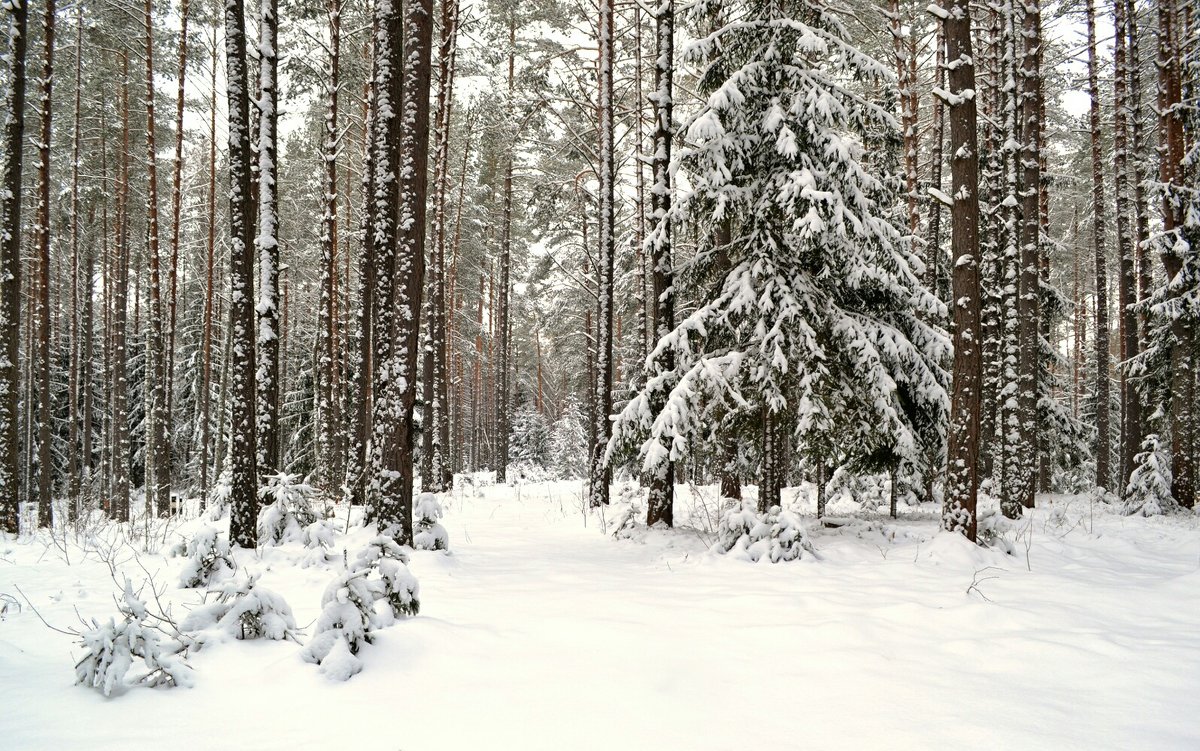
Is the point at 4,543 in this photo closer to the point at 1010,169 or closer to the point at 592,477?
the point at 592,477

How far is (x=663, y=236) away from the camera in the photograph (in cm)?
920

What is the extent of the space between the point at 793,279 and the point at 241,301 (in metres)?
7.26

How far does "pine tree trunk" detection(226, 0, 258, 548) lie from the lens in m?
7.45

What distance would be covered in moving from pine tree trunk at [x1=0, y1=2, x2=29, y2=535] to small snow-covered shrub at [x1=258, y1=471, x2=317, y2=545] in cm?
530

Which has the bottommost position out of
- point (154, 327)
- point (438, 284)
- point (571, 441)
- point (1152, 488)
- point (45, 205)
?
point (571, 441)

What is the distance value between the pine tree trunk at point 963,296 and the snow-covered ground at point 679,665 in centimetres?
89

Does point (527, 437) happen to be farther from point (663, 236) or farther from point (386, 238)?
point (386, 238)

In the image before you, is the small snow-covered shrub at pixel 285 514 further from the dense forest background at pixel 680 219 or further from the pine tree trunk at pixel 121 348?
the pine tree trunk at pixel 121 348

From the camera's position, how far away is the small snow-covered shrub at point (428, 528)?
7.27 meters

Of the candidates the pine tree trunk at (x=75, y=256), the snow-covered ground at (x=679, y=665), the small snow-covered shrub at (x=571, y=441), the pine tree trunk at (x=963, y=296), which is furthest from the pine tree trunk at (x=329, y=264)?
the small snow-covered shrub at (x=571, y=441)

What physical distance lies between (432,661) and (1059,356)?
18161 millimetres

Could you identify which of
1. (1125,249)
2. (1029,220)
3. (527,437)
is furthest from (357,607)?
(527,437)

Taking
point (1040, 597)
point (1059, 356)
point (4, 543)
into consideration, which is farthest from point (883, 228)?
point (4, 543)

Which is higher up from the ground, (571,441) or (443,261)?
(443,261)
